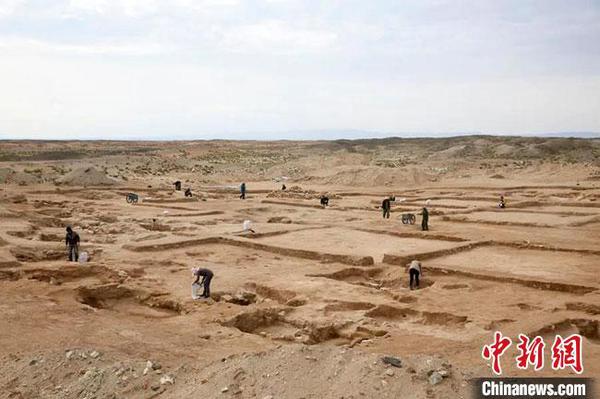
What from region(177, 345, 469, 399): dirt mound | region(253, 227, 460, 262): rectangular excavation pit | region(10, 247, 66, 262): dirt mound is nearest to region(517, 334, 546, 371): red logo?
region(177, 345, 469, 399): dirt mound

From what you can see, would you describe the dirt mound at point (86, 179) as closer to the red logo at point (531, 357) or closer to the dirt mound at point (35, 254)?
the dirt mound at point (35, 254)

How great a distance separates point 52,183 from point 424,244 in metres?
29.8

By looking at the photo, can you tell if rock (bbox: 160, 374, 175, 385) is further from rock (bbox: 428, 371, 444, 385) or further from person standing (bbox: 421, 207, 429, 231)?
person standing (bbox: 421, 207, 429, 231)

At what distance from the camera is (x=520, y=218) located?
23.5 metres

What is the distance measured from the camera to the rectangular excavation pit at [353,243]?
16.5 meters

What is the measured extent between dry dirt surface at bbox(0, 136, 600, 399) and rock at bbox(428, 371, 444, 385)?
39mm

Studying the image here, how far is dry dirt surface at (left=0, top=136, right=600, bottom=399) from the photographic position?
6.52 metres

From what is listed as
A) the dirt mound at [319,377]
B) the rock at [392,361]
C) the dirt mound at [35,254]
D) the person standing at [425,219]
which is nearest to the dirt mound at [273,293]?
the dirt mound at [319,377]

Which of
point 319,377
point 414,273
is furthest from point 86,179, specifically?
point 319,377

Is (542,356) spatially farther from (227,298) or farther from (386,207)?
(386,207)

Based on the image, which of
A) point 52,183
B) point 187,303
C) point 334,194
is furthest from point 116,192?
point 187,303

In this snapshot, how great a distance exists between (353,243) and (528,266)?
5492 millimetres

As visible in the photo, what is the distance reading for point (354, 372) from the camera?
6.16 meters

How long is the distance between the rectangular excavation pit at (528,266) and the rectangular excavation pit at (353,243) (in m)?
0.99
